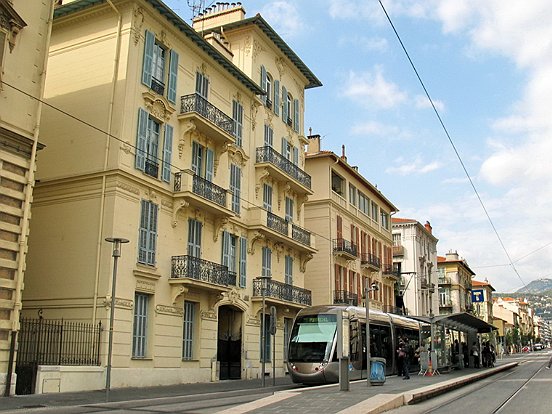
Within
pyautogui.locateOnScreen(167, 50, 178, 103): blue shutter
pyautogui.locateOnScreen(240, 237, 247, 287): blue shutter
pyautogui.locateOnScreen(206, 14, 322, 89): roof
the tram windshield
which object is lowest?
the tram windshield

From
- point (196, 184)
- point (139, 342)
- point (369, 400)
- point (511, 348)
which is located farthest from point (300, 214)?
point (511, 348)

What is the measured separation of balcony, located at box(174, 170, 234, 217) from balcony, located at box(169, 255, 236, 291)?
230 cm

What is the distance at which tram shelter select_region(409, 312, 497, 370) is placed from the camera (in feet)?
105

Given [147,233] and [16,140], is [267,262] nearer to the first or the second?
[147,233]

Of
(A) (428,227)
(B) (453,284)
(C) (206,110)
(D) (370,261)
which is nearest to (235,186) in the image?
(C) (206,110)

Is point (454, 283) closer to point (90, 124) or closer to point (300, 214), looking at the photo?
point (300, 214)

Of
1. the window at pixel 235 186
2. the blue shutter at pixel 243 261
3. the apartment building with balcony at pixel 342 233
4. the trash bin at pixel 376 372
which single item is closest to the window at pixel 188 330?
the blue shutter at pixel 243 261

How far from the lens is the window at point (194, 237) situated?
26.7 m

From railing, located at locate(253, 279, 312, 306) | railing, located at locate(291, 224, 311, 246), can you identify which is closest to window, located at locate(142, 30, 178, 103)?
railing, located at locate(253, 279, 312, 306)

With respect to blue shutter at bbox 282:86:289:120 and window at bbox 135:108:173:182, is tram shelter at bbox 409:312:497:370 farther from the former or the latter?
window at bbox 135:108:173:182

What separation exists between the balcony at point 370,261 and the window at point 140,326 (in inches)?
1029

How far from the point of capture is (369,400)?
572 inches

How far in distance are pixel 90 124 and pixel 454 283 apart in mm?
75585

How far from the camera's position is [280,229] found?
3384 cm
